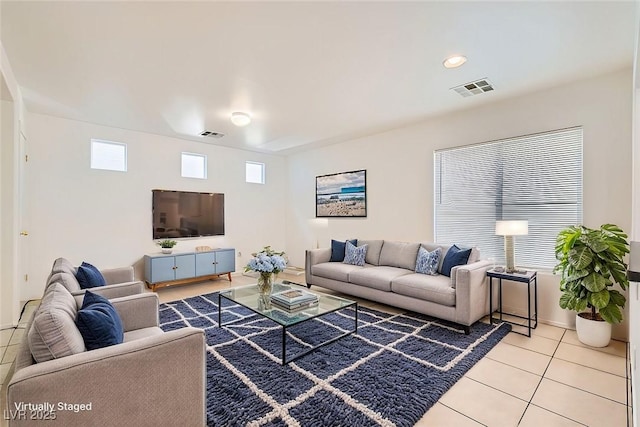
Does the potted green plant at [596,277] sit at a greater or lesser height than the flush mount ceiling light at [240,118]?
lesser

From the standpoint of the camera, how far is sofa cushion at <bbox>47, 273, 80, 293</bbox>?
86.3 inches

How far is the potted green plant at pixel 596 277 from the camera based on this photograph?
2588mm

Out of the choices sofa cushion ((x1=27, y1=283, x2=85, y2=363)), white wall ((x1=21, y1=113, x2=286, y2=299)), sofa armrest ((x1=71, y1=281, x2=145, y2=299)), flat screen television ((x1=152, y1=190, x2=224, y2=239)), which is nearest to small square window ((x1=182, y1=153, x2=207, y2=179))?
white wall ((x1=21, y1=113, x2=286, y2=299))

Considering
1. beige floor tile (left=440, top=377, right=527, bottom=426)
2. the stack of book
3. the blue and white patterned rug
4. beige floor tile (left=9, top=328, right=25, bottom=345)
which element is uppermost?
the stack of book

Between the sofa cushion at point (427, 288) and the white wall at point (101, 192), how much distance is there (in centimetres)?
368

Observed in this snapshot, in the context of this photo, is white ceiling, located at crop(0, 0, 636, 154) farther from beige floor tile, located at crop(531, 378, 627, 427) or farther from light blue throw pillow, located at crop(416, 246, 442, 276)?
beige floor tile, located at crop(531, 378, 627, 427)

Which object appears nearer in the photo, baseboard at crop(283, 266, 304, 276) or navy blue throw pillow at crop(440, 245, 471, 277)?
navy blue throw pillow at crop(440, 245, 471, 277)

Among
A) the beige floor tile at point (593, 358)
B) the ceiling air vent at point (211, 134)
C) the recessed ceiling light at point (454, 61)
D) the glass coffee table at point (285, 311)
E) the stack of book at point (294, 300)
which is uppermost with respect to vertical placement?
the recessed ceiling light at point (454, 61)

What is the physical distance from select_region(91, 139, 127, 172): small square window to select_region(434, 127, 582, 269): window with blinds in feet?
15.9

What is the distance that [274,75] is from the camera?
2.92 m

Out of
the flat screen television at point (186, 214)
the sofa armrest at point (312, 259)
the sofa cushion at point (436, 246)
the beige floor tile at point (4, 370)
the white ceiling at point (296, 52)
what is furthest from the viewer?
the flat screen television at point (186, 214)

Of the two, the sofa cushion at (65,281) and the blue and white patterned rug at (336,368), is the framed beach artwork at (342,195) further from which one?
the sofa cushion at (65,281)

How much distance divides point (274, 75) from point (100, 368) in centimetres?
264

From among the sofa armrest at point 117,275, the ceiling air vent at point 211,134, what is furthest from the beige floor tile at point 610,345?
the ceiling air vent at point 211,134
